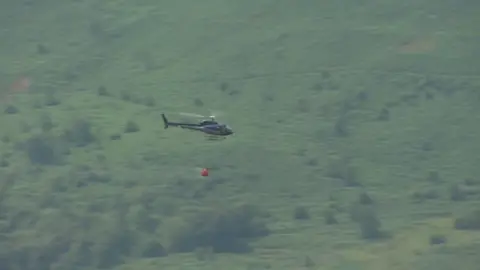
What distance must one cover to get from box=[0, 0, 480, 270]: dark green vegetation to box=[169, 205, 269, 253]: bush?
0.18m

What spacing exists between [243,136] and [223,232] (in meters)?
19.9

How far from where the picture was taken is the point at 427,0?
187 metres

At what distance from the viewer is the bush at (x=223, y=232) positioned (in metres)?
125

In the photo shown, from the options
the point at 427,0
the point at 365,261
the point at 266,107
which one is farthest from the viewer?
the point at 427,0

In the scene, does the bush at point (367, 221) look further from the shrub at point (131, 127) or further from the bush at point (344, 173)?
the shrub at point (131, 127)

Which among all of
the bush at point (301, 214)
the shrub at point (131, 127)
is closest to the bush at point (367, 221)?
the bush at point (301, 214)

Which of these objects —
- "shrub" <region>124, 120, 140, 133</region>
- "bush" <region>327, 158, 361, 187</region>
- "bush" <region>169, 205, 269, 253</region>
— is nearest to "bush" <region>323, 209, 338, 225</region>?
"bush" <region>169, 205, 269, 253</region>

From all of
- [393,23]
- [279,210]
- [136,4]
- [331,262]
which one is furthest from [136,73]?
[331,262]

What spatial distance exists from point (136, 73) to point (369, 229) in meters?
57.3

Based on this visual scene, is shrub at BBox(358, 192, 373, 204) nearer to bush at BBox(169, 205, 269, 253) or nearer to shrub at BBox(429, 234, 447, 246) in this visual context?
bush at BBox(169, 205, 269, 253)

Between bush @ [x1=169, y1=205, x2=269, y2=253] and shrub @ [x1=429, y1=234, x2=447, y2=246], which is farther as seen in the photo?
bush @ [x1=169, y1=205, x2=269, y2=253]

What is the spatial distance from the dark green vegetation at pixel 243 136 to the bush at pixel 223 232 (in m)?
0.18

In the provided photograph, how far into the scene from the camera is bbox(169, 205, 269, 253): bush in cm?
12525

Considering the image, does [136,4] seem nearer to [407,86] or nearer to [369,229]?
[407,86]
